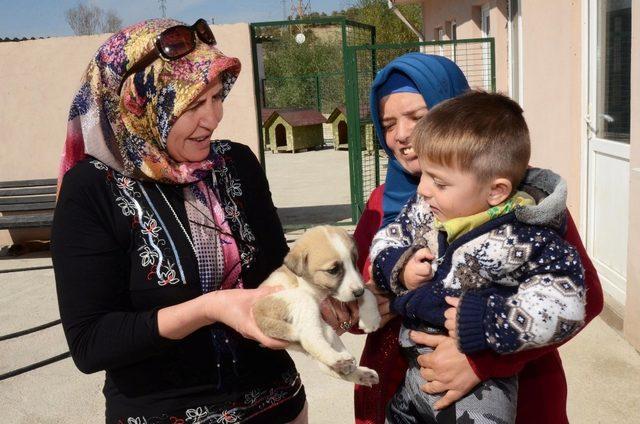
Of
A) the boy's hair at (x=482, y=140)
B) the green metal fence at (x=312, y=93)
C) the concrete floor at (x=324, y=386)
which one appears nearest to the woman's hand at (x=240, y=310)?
the boy's hair at (x=482, y=140)

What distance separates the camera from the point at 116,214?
1903 mm

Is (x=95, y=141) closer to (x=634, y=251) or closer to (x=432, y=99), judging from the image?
A: (x=432, y=99)

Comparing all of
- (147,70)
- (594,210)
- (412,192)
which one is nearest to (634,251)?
(594,210)

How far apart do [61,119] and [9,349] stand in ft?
14.1

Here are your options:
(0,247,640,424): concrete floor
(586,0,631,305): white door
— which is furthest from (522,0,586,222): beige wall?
(0,247,640,424): concrete floor

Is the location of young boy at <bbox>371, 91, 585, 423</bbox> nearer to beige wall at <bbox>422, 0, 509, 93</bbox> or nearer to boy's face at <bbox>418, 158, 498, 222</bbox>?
boy's face at <bbox>418, 158, 498, 222</bbox>

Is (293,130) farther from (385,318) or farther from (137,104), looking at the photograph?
(385,318)

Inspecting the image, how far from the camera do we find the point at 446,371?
1.76 meters

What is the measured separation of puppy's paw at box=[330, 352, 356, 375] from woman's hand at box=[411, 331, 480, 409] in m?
0.24

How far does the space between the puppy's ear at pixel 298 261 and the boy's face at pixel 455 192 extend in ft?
1.34

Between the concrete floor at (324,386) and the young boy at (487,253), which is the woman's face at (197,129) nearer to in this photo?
the young boy at (487,253)

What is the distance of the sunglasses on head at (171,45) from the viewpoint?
1.96m

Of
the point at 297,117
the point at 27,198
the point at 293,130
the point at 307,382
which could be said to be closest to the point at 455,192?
the point at 307,382

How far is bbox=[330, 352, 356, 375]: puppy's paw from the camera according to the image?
1.71 m
